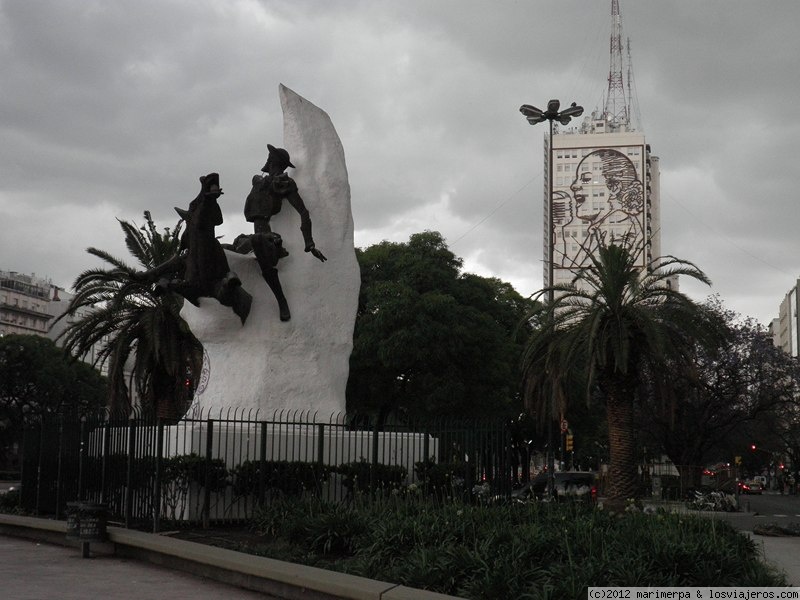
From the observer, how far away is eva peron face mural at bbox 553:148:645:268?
12306 cm

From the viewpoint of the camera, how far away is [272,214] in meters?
17.2

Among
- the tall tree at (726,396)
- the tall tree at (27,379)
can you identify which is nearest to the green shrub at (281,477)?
the tall tree at (726,396)

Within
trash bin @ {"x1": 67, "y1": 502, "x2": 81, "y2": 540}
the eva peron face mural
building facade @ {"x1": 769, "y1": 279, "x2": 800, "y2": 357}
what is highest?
the eva peron face mural

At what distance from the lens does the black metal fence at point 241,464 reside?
46.7 ft

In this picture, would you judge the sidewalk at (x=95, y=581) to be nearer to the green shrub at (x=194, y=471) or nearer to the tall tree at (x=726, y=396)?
the green shrub at (x=194, y=471)

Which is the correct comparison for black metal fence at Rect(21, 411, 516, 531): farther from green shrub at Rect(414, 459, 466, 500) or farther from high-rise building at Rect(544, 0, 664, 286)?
high-rise building at Rect(544, 0, 664, 286)

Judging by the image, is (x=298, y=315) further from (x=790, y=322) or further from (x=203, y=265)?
(x=790, y=322)

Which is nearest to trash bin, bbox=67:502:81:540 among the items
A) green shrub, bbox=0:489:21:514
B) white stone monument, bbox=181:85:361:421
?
white stone monument, bbox=181:85:361:421

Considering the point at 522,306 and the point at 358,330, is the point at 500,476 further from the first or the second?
the point at 522,306

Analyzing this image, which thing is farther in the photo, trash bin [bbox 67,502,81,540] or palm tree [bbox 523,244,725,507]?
palm tree [bbox 523,244,725,507]

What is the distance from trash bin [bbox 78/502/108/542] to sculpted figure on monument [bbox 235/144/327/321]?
17.2 ft

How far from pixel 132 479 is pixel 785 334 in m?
137

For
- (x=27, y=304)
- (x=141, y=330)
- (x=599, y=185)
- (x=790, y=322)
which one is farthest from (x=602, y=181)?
(x=141, y=330)

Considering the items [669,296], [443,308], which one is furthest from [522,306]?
[669,296]
